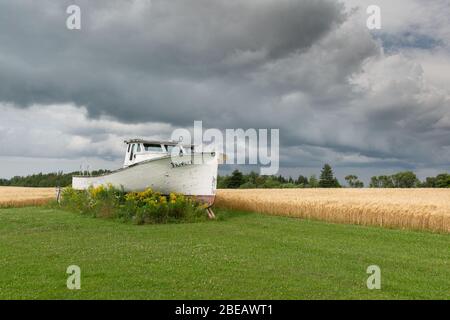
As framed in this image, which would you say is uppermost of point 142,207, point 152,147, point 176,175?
point 152,147

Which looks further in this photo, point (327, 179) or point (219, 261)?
point (327, 179)

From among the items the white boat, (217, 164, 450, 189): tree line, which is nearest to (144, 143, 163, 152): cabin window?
the white boat

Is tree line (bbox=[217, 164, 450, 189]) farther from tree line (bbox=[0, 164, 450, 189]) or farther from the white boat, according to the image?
the white boat

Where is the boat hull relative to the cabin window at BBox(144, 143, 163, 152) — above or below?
below

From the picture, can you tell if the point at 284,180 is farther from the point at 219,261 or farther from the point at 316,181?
the point at 219,261

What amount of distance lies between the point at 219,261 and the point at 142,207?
10.8m

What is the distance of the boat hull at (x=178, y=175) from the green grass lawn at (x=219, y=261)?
4.30 metres

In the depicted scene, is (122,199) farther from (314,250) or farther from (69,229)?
(314,250)

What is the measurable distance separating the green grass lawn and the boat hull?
4.30 metres

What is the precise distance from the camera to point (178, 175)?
2436cm

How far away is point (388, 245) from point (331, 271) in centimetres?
596

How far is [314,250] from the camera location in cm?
1434

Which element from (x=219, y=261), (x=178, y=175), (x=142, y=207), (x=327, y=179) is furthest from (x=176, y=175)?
(x=327, y=179)

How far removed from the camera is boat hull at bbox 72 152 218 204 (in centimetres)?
2408
